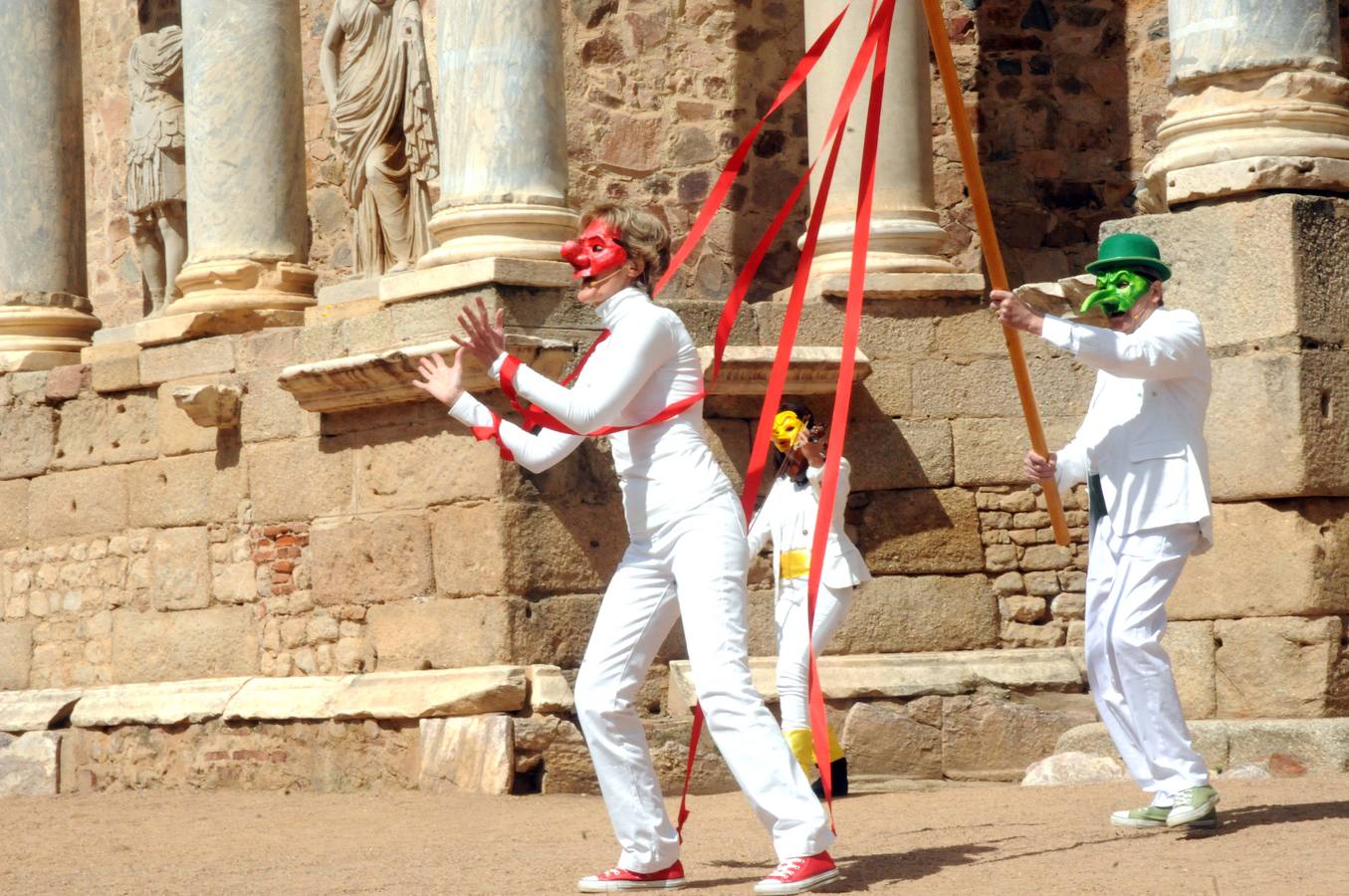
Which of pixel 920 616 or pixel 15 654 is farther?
pixel 15 654

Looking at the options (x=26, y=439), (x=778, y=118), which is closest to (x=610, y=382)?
(x=26, y=439)

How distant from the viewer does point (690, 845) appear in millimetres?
6879

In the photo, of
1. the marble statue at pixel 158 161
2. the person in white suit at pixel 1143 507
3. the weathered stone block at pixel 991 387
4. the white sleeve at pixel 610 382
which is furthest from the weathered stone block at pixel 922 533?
the marble statue at pixel 158 161

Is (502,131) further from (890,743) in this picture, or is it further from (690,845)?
(690,845)

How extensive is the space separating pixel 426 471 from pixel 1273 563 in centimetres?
370

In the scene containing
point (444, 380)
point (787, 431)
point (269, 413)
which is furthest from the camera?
point (269, 413)

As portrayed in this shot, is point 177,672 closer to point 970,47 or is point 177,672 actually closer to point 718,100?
point 718,100

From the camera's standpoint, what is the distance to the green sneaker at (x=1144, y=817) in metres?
6.17

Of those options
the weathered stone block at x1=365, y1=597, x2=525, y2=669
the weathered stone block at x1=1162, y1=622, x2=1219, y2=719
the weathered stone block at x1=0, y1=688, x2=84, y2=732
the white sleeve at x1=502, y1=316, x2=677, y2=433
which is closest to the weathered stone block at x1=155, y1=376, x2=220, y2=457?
the weathered stone block at x1=0, y1=688, x2=84, y2=732

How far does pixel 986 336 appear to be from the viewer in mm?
10469

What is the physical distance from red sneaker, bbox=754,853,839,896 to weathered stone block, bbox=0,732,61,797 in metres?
6.45

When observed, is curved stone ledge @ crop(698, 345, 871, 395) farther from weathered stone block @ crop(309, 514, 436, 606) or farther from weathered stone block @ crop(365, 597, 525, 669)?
weathered stone block @ crop(309, 514, 436, 606)

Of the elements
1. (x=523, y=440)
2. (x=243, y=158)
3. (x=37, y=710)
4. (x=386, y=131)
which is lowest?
(x=37, y=710)

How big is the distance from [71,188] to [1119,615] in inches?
341
